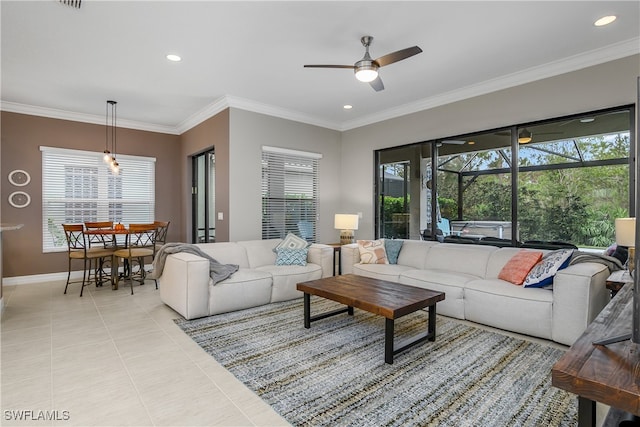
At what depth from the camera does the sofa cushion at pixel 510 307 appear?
3000 millimetres

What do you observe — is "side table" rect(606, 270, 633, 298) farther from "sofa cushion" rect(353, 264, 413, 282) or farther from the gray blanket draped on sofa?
the gray blanket draped on sofa

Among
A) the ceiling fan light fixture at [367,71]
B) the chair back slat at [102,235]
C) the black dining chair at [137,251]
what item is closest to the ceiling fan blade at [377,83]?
the ceiling fan light fixture at [367,71]

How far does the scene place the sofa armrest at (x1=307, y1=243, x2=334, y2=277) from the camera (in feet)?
15.6

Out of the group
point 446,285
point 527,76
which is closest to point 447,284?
point 446,285

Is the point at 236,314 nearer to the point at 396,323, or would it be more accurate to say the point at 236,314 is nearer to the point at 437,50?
the point at 396,323

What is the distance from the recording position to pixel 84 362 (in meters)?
2.61

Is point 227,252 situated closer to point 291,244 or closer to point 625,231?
point 291,244

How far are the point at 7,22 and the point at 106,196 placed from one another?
3.57 metres

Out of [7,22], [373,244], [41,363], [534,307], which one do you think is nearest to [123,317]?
[41,363]

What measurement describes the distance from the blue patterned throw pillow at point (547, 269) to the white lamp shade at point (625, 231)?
0.44m

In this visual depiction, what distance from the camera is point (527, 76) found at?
391 cm

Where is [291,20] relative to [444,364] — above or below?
above

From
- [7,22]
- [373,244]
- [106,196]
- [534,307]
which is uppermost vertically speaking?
[7,22]

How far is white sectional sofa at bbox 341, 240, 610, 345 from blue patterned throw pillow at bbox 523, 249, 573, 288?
0.23ft
